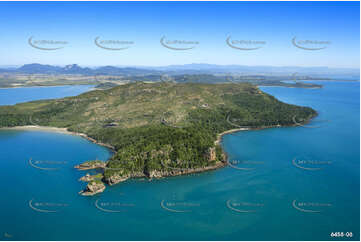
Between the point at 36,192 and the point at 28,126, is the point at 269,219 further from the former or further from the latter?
the point at 28,126

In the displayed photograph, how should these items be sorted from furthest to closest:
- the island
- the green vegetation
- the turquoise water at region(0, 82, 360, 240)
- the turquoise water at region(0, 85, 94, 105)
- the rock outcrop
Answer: the turquoise water at region(0, 85, 94, 105), the green vegetation, the island, the rock outcrop, the turquoise water at region(0, 82, 360, 240)

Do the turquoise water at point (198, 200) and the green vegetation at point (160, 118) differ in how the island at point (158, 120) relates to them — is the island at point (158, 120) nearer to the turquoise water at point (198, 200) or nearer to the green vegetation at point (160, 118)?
the green vegetation at point (160, 118)

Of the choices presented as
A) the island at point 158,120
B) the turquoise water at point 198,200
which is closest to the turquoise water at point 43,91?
the island at point 158,120

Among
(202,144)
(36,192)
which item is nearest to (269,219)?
(202,144)

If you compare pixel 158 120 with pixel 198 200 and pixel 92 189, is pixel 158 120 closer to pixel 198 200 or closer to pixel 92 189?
pixel 92 189

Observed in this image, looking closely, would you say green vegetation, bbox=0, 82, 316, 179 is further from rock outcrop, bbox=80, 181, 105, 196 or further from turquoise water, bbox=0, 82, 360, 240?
turquoise water, bbox=0, 82, 360, 240

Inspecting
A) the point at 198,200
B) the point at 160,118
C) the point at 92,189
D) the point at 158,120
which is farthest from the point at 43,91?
the point at 198,200

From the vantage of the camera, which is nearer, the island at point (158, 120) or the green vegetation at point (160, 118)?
the island at point (158, 120)

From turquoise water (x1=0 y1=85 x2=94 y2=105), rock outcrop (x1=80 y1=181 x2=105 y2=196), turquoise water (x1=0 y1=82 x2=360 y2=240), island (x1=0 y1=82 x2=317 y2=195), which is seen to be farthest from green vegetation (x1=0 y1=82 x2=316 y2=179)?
turquoise water (x1=0 y1=85 x2=94 y2=105)
